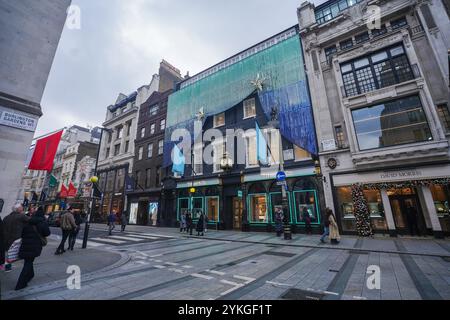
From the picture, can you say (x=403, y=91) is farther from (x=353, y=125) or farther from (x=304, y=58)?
(x=304, y=58)

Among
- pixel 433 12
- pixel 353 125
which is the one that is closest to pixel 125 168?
pixel 353 125

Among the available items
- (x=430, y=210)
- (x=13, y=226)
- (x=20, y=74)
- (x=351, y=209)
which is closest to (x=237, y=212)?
(x=351, y=209)

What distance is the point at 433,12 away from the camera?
1343cm

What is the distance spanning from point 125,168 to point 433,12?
37.3m

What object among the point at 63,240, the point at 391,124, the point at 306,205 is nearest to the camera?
the point at 63,240

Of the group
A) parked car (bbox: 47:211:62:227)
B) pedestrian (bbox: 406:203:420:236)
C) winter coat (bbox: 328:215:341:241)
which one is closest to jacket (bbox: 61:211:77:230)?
winter coat (bbox: 328:215:341:241)

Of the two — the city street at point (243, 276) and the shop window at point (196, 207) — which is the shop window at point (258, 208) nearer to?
the shop window at point (196, 207)

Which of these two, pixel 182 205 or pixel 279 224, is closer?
pixel 279 224

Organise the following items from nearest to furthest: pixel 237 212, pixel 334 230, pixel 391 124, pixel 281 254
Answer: pixel 281 254 < pixel 334 230 < pixel 391 124 < pixel 237 212

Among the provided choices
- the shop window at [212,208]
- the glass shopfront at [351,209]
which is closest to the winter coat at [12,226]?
the shop window at [212,208]

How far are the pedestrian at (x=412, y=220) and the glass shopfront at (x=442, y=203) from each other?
1082 mm

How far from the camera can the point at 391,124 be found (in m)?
14.0

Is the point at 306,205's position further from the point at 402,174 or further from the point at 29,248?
the point at 29,248

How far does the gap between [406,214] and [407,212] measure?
0.16 meters
